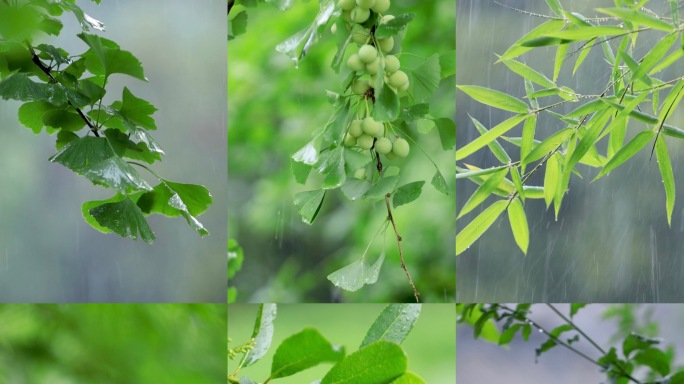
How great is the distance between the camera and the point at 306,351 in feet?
1.34

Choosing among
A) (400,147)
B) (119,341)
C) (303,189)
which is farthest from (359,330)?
(400,147)

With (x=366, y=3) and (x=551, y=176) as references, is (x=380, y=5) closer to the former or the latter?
(x=366, y=3)

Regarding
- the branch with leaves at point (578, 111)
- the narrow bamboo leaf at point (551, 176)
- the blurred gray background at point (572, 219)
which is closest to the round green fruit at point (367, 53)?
the branch with leaves at point (578, 111)

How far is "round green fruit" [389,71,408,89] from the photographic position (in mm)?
602

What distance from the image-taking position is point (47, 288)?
1062 millimetres

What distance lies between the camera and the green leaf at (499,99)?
0.81m

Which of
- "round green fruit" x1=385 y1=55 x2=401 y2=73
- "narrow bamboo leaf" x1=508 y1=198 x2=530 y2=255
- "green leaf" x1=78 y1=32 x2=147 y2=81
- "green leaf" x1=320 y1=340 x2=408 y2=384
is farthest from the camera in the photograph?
"narrow bamboo leaf" x1=508 y1=198 x2=530 y2=255

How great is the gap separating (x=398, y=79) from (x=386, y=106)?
0.08m

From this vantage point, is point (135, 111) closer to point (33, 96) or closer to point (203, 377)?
point (33, 96)

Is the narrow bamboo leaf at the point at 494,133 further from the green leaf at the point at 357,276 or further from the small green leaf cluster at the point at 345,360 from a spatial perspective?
the small green leaf cluster at the point at 345,360

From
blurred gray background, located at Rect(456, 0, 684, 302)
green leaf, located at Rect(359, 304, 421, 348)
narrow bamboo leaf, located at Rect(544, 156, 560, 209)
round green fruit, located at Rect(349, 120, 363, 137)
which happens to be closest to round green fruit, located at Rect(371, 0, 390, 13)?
round green fruit, located at Rect(349, 120, 363, 137)

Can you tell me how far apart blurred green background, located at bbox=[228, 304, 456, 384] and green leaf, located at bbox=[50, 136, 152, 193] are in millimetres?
591

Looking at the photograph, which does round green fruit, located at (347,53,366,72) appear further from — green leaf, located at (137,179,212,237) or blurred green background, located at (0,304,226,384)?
blurred green background, located at (0,304,226,384)

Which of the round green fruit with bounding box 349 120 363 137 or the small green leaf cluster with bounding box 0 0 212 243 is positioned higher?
the small green leaf cluster with bounding box 0 0 212 243
